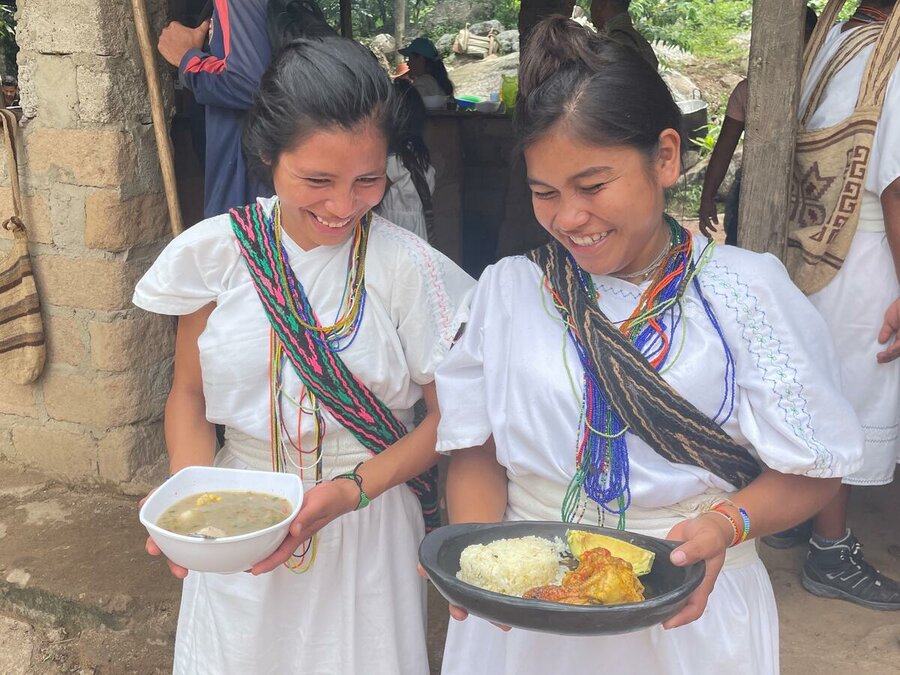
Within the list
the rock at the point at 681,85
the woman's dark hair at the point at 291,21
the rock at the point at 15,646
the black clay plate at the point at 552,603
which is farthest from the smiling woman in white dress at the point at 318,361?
the rock at the point at 681,85

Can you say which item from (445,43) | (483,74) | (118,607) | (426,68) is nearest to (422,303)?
(118,607)

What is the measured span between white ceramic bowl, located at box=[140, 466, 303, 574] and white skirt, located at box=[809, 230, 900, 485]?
1.75 meters

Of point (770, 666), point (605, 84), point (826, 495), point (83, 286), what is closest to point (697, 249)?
point (605, 84)

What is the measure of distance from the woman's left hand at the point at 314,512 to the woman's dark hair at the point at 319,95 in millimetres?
645

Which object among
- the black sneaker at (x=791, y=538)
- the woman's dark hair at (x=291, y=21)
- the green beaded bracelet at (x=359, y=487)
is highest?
the woman's dark hair at (x=291, y=21)

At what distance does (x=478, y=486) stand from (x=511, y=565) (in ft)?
0.99

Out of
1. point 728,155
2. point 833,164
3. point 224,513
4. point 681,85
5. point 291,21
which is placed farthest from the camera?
point 681,85

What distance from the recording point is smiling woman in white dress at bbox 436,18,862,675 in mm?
1485

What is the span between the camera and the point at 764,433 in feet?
4.84

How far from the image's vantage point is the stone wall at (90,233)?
3.15 metres

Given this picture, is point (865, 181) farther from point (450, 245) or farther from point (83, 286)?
point (450, 245)

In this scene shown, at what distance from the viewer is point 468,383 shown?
65.1 inches

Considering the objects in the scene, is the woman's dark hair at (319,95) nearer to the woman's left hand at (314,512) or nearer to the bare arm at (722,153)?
the woman's left hand at (314,512)

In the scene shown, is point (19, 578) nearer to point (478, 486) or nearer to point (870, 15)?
point (478, 486)
